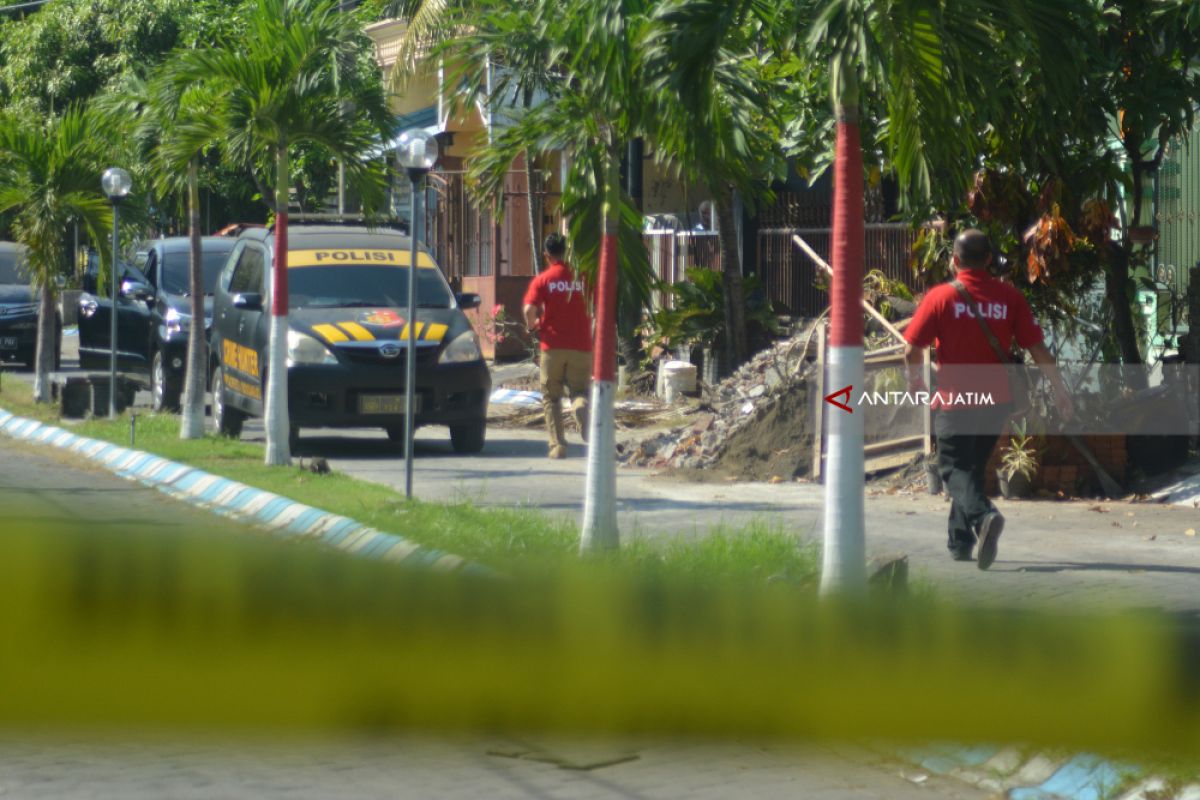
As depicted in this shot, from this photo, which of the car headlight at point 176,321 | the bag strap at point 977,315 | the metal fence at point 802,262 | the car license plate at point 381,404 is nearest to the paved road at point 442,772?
the bag strap at point 977,315

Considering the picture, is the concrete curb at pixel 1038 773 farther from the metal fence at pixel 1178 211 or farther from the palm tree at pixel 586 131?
the metal fence at pixel 1178 211

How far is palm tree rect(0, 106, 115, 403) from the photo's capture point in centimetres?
1777

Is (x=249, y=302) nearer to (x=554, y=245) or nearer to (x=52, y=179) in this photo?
(x=554, y=245)

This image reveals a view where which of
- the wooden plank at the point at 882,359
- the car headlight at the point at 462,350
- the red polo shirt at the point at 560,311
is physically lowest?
the wooden plank at the point at 882,359

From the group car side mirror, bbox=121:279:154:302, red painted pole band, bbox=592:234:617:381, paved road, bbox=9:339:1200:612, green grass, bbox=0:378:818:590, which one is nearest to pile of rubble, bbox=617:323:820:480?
paved road, bbox=9:339:1200:612

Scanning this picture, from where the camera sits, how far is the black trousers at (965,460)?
29.3 ft

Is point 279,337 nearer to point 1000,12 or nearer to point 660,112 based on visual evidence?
point 660,112

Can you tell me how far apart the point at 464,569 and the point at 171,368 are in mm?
10403

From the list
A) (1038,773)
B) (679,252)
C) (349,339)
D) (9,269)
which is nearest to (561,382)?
(349,339)

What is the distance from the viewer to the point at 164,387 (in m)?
18.5

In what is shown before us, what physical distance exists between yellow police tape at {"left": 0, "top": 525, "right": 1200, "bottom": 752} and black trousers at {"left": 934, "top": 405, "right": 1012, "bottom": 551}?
1.18 m

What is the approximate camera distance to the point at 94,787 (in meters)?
5.40

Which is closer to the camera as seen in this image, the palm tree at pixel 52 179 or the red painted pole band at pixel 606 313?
the red painted pole band at pixel 606 313

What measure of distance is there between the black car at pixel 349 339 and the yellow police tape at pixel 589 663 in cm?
570
